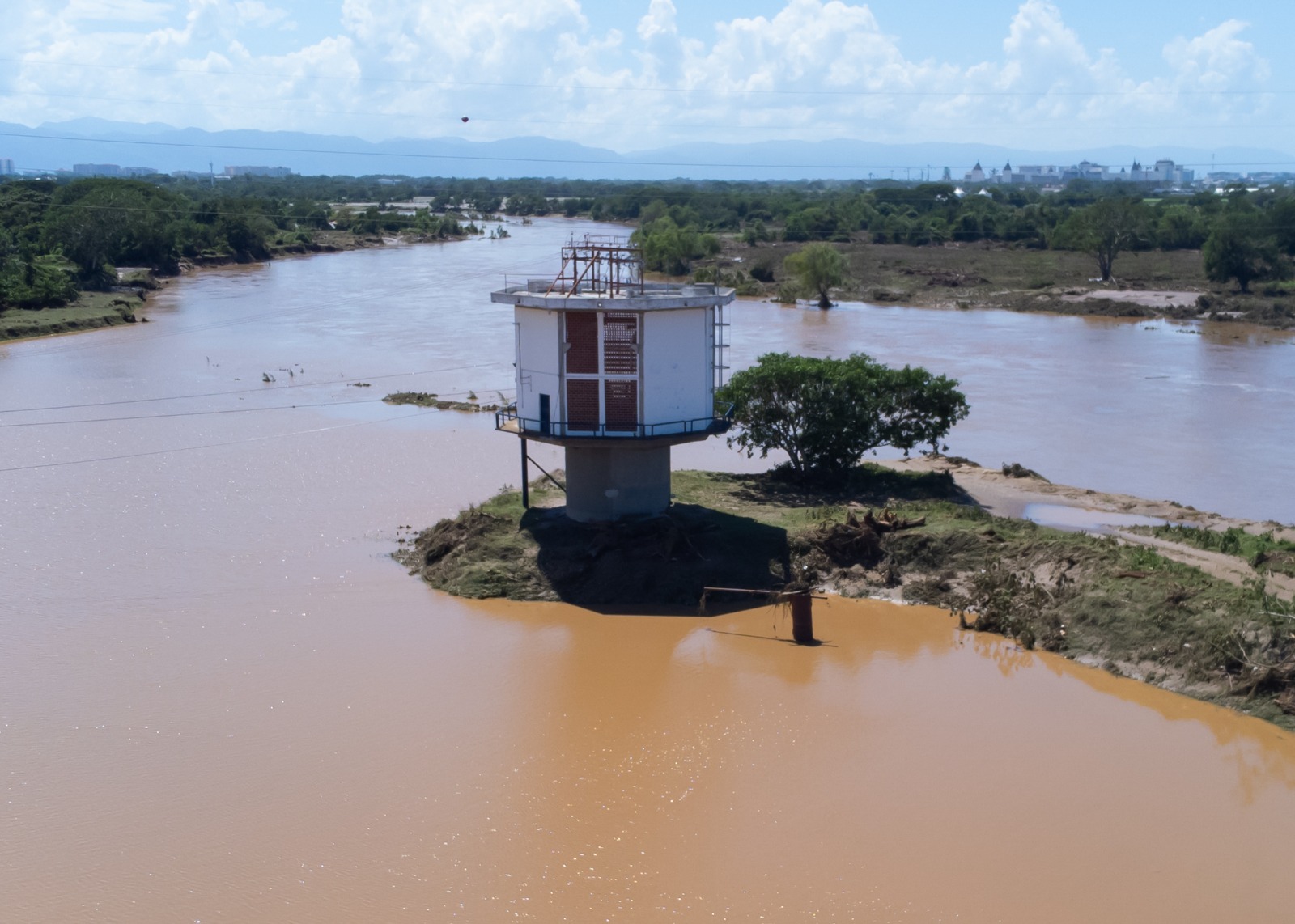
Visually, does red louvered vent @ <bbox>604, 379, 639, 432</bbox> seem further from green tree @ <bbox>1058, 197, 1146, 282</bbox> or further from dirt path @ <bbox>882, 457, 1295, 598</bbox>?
green tree @ <bbox>1058, 197, 1146, 282</bbox>

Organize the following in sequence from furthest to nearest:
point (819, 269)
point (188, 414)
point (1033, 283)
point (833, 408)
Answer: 1. point (1033, 283)
2. point (819, 269)
3. point (188, 414)
4. point (833, 408)

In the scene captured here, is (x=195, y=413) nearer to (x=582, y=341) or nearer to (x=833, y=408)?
(x=582, y=341)

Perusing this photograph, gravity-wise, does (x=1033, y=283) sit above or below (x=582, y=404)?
below

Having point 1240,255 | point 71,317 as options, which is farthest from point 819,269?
point 71,317

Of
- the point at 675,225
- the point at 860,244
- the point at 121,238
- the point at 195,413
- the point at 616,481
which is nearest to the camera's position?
the point at 616,481

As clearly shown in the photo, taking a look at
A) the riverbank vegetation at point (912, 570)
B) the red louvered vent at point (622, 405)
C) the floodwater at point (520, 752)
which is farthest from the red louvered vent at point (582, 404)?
the floodwater at point (520, 752)

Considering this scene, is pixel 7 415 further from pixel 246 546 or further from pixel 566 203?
pixel 566 203

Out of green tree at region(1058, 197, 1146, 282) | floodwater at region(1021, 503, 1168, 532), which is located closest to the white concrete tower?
floodwater at region(1021, 503, 1168, 532)
